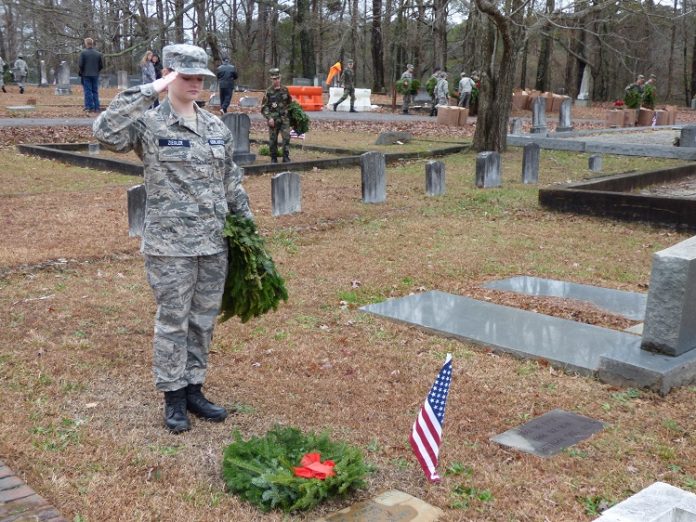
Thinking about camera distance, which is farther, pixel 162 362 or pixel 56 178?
pixel 56 178

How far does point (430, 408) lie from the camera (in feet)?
12.7

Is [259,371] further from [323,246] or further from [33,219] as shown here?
[33,219]

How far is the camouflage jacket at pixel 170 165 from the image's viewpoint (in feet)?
13.1

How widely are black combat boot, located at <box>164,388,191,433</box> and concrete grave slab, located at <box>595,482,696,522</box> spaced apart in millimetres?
2235

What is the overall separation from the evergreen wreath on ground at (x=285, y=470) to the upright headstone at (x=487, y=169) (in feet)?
33.4

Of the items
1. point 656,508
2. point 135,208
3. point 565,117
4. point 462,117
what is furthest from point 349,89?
point 656,508

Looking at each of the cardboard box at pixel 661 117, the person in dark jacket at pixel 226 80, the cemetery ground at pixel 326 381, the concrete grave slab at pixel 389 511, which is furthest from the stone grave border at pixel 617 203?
the cardboard box at pixel 661 117

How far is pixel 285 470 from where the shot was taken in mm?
3678

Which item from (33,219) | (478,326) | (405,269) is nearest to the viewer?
(478,326)

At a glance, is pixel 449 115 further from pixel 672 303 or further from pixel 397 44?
pixel 672 303

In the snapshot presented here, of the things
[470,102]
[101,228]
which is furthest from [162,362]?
[470,102]

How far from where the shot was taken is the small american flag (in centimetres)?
382

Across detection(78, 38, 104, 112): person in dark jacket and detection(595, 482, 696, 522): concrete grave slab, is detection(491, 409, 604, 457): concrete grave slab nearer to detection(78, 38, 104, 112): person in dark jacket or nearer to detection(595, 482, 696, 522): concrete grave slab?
detection(595, 482, 696, 522): concrete grave slab

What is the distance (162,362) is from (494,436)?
5.90ft
